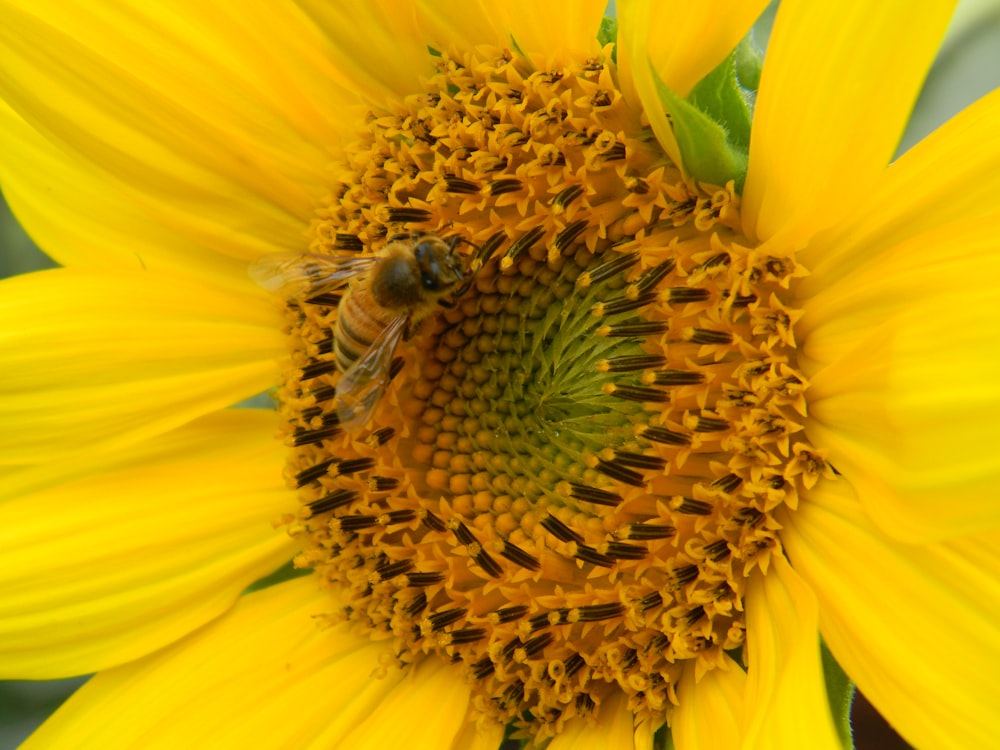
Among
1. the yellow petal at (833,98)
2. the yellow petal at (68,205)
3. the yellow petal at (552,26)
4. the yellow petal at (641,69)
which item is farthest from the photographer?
the yellow petal at (68,205)

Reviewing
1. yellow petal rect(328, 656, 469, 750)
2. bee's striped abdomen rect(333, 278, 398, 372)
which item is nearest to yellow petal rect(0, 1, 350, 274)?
bee's striped abdomen rect(333, 278, 398, 372)

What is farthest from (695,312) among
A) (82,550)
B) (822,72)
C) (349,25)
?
(82,550)

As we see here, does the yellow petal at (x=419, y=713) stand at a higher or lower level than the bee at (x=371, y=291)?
lower

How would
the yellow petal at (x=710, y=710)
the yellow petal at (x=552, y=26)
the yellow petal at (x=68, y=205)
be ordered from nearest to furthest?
the yellow petal at (x=710, y=710) → the yellow petal at (x=552, y=26) → the yellow petal at (x=68, y=205)

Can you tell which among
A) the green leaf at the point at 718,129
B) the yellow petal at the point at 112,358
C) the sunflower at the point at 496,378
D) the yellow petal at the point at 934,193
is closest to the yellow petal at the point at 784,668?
the sunflower at the point at 496,378

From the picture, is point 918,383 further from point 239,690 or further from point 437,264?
point 239,690

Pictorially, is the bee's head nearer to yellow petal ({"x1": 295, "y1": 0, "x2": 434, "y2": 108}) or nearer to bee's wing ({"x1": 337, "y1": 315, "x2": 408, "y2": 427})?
bee's wing ({"x1": 337, "y1": 315, "x2": 408, "y2": 427})

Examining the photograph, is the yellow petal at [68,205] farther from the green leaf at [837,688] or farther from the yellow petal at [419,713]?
the green leaf at [837,688]
